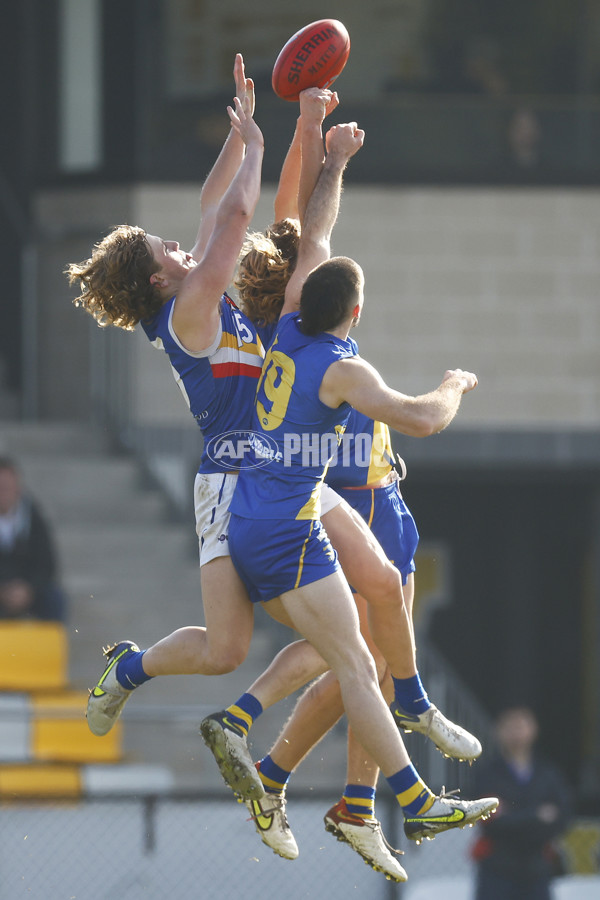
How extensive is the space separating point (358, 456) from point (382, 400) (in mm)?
763

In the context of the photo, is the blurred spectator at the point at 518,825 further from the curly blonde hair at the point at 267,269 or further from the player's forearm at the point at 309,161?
the player's forearm at the point at 309,161

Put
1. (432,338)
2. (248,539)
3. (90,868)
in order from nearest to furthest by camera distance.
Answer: (248,539) < (90,868) < (432,338)

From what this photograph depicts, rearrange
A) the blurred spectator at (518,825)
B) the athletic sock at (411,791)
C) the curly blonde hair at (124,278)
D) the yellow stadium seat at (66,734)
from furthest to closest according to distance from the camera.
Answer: the yellow stadium seat at (66,734), the blurred spectator at (518,825), the curly blonde hair at (124,278), the athletic sock at (411,791)

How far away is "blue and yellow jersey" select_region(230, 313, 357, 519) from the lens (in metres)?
5.12

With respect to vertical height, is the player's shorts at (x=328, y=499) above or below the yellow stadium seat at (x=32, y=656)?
above

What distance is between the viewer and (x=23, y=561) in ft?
33.4

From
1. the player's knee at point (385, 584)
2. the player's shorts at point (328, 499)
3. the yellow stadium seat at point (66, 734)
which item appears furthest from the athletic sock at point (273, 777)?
the yellow stadium seat at point (66, 734)

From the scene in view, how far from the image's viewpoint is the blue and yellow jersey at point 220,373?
17.6ft

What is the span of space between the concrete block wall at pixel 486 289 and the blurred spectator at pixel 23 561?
2.50 metres

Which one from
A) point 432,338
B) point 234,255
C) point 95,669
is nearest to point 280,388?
point 234,255

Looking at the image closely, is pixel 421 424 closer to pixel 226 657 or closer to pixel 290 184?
pixel 226 657

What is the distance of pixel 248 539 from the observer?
5172 millimetres

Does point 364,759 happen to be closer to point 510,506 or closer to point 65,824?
point 65,824

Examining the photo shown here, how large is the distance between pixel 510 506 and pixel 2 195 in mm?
4734
